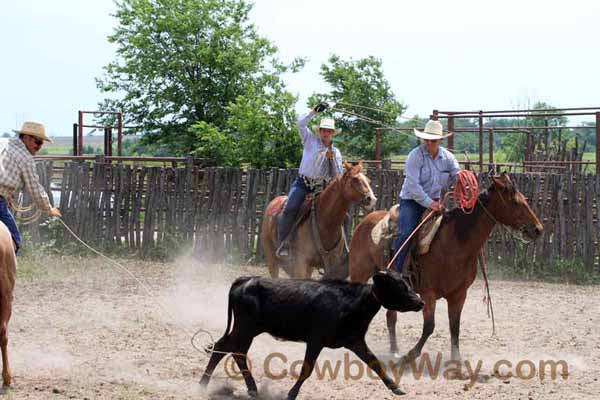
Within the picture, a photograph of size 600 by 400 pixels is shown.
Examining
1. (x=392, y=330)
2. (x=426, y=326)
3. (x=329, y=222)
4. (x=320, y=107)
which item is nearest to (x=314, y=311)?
(x=426, y=326)

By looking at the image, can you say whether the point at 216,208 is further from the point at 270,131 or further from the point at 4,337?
the point at 4,337

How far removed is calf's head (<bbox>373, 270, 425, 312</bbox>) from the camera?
21.0 ft

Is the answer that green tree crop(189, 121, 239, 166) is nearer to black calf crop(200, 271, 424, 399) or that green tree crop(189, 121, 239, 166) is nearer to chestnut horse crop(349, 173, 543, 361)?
chestnut horse crop(349, 173, 543, 361)

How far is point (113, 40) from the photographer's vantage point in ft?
90.4

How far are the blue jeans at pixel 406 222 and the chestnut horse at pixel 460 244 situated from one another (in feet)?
0.55

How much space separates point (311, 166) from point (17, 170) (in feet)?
10.9

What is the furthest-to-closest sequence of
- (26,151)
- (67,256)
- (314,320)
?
(67,256), (26,151), (314,320)

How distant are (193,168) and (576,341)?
8.68 meters

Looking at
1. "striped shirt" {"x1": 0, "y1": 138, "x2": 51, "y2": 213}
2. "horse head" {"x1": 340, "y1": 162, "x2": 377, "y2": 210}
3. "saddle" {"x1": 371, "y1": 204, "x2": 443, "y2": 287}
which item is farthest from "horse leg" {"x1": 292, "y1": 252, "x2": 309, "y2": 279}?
"striped shirt" {"x1": 0, "y1": 138, "x2": 51, "y2": 213}

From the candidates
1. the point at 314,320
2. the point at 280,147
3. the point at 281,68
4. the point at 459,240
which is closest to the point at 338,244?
the point at 459,240

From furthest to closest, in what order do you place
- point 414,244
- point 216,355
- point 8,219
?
point 414,244 < point 8,219 < point 216,355

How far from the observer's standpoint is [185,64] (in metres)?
26.6

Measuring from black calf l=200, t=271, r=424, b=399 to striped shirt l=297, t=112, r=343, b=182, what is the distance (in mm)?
3154

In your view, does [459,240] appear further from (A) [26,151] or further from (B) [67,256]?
(B) [67,256]
